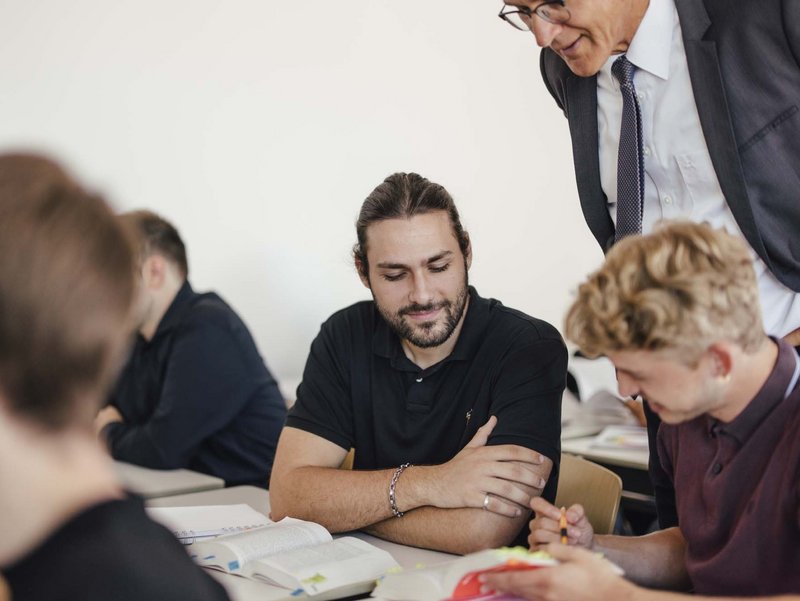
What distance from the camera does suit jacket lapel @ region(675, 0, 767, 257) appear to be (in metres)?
1.84

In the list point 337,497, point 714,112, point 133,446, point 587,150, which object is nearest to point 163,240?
point 133,446

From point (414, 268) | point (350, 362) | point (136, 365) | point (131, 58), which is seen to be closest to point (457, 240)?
point (414, 268)

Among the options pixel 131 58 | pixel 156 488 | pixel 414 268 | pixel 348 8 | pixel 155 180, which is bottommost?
pixel 156 488

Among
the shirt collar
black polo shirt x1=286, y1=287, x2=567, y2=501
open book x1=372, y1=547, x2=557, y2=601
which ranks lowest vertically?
open book x1=372, y1=547, x2=557, y2=601

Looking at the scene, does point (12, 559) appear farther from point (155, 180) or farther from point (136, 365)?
point (155, 180)

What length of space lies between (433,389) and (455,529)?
434 mm

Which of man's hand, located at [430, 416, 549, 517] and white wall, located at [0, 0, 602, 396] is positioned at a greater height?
white wall, located at [0, 0, 602, 396]

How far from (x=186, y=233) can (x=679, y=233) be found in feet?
9.51

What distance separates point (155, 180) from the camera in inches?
157

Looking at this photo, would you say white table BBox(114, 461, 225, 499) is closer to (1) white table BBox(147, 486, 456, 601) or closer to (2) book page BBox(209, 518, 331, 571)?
(1) white table BBox(147, 486, 456, 601)

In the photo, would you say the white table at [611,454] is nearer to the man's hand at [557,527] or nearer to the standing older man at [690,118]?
the standing older man at [690,118]

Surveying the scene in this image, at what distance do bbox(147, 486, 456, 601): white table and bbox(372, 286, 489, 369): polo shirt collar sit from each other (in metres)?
0.48

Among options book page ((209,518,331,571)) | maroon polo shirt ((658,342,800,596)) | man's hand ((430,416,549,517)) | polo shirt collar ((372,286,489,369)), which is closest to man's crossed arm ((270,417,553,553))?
man's hand ((430,416,549,517))

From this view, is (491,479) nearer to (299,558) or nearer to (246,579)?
(299,558)
